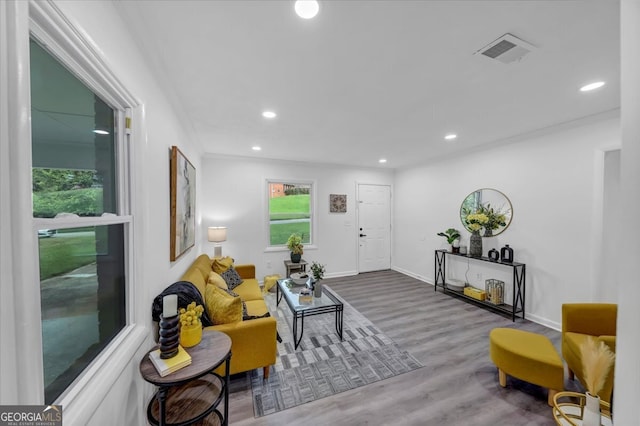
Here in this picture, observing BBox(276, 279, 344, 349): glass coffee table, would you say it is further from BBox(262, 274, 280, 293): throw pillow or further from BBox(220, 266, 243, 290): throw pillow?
BBox(262, 274, 280, 293): throw pillow

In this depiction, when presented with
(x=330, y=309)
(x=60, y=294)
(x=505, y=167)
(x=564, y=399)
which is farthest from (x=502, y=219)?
(x=60, y=294)

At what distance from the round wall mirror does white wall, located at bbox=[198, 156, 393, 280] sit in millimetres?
2371

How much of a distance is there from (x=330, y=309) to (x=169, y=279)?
1.64 m

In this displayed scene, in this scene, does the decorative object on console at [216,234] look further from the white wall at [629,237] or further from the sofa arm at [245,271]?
the white wall at [629,237]

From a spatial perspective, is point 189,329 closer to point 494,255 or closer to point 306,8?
point 306,8

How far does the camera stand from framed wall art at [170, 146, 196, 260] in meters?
2.08

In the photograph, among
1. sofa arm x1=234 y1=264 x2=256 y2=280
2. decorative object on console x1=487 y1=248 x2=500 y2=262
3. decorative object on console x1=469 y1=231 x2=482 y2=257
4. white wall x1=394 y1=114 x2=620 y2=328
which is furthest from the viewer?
sofa arm x1=234 y1=264 x2=256 y2=280

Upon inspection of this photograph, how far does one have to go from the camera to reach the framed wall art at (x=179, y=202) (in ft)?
6.82

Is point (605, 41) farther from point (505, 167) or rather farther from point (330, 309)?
point (330, 309)

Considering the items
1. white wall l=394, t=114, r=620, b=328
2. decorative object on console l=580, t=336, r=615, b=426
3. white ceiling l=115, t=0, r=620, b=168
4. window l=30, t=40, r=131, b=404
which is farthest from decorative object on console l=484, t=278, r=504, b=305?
window l=30, t=40, r=131, b=404

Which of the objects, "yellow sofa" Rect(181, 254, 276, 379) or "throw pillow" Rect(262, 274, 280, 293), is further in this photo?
"throw pillow" Rect(262, 274, 280, 293)

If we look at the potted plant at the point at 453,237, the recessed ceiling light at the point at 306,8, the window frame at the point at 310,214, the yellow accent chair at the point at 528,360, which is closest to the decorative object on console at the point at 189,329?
the recessed ceiling light at the point at 306,8

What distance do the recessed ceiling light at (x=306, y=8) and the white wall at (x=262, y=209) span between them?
143 inches

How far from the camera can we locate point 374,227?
5.67 m
